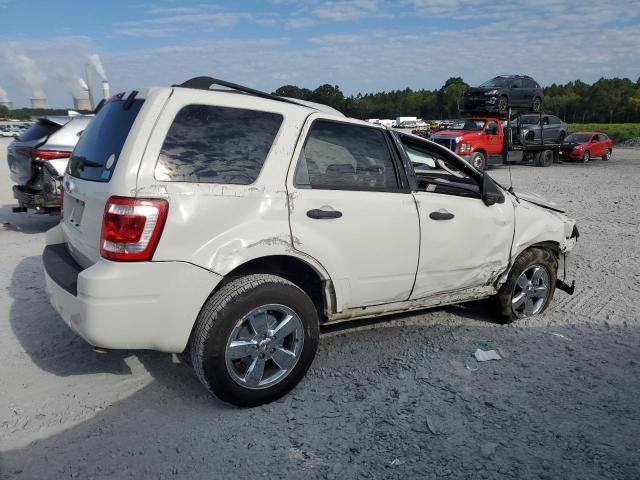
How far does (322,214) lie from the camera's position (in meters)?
3.22

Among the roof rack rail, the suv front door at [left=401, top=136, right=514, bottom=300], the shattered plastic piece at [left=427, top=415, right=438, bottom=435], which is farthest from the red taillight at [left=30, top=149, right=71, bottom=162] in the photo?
the shattered plastic piece at [left=427, top=415, right=438, bottom=435]

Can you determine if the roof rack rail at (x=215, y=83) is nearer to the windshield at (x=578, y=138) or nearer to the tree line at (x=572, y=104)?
the windshield at (x=578, y=138)

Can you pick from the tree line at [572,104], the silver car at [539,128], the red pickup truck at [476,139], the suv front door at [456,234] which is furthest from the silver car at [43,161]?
the tree line at [572,104]

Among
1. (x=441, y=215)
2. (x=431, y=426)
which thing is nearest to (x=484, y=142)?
(x=441, y=215)

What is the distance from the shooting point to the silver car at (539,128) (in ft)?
72.4

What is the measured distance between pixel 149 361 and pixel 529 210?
3292mm

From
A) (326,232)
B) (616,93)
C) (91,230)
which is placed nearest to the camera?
(91,230)

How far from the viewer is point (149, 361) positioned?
372 centimetres

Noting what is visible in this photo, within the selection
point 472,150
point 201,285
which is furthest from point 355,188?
point 472,150

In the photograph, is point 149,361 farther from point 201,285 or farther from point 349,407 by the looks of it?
point 349,407

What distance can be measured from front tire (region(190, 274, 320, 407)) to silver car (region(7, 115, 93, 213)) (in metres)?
5.21

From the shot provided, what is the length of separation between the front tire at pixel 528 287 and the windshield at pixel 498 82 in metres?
17.6

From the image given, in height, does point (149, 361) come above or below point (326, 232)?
below

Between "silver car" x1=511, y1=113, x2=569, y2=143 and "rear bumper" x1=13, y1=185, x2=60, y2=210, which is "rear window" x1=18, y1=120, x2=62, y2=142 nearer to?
"rear bumper" x1=13, y1=185, x2=60, y2=210
